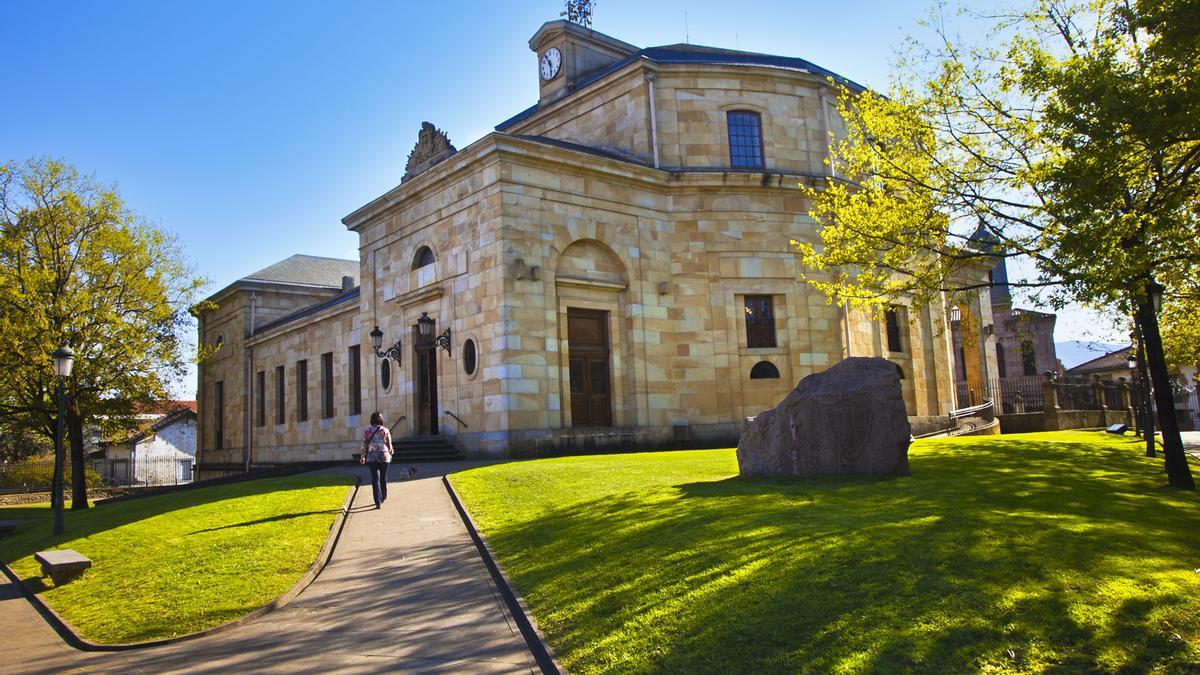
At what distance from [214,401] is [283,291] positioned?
7.54 meters

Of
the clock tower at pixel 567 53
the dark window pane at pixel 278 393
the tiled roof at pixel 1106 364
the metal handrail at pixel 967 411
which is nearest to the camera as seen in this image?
the metal handrail at pixel 967 411

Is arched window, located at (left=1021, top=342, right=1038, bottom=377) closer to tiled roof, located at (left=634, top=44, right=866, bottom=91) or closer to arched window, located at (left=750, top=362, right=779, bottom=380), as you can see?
tiled roof, located at (left=634, top=44, right=866, bottom=91)

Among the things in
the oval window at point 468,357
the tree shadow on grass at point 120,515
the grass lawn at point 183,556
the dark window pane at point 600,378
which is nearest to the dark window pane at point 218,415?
the tree shadow on grass at point 120,515

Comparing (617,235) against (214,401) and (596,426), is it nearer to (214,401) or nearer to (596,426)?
(596,426)

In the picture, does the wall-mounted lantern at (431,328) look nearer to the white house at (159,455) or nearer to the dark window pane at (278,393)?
the dark window pane at (278,393)

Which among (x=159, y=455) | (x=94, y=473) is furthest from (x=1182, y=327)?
(x=159, y=455)

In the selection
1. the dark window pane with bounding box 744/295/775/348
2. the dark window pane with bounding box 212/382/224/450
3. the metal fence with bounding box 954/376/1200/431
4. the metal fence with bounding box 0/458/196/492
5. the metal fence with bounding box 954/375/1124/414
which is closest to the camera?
the dark window pane with bounding box 744/295/775/348

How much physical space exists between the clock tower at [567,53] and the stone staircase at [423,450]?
14.2 m

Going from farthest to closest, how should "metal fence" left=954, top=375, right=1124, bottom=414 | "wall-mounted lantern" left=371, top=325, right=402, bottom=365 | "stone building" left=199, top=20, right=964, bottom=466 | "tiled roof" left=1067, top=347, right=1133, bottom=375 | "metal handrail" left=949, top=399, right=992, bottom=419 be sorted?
"tiled roof" left=1067, top=347, right=1133, bottom=375 → "metal fence" left=954, top=375, right=1124, bottom=414 → "metal handrail" left=949, top=399, right=992, bottom=419 → "wall-mounted lantern" left=371, top=325, right=402, bottom=365 → "stone building" left=199, top=20, right=964, bottom=466

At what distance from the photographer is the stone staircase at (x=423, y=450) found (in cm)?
2233

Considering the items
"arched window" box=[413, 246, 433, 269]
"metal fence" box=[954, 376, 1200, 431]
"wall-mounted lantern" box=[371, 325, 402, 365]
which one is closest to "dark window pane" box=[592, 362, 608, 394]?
"arched window" box=[413, 246, 433, 269]

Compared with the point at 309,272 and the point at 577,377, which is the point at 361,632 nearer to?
the point at 577,377

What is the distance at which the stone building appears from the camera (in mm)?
22984

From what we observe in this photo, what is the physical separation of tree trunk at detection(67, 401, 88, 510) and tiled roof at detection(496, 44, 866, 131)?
1835cm
